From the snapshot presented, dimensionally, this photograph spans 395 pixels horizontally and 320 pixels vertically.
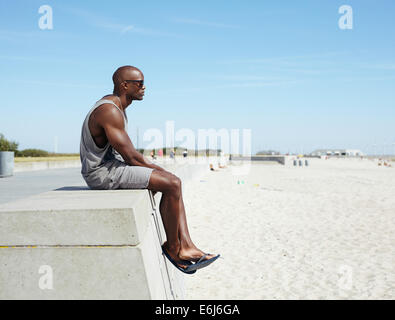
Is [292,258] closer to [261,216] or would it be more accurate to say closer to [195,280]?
[195,280]

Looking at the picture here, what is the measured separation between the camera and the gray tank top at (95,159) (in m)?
3.44

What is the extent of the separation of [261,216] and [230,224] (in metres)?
1.51

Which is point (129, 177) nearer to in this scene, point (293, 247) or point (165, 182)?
point (165, 182)

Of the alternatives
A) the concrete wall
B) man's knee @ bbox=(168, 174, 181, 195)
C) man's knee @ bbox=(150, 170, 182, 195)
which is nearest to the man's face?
man's knee @ bbox=(150, 170, 182, 195)

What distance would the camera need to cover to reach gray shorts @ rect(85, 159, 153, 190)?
346 cm

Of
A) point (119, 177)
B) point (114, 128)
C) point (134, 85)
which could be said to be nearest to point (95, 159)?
point (119, 177)

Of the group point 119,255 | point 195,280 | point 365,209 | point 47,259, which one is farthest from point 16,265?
point 365,209

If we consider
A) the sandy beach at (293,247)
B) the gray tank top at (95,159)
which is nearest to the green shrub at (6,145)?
the sandy beach at (293,247)

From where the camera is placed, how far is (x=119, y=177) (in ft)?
11.7

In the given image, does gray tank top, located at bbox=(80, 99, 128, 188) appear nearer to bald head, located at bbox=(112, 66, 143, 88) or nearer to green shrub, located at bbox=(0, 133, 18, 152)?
bald head, located at bbox=(112, 66, 143, 88)

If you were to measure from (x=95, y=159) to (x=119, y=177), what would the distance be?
277mm
